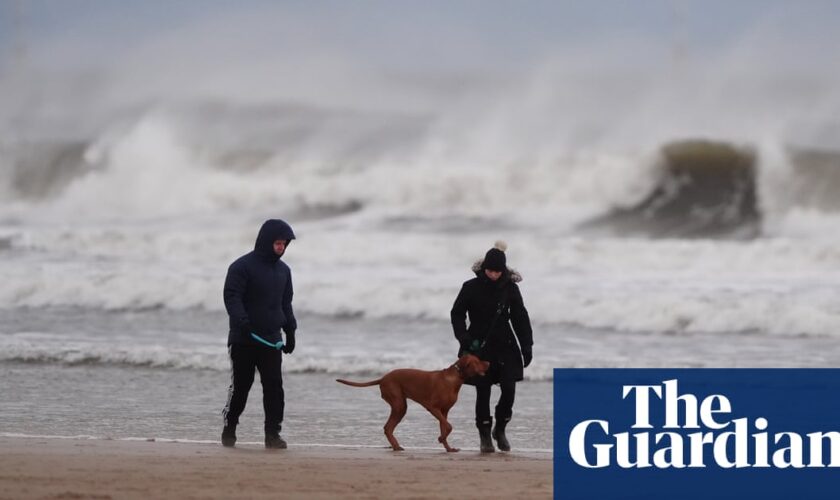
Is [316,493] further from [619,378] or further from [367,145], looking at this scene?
[367,145]

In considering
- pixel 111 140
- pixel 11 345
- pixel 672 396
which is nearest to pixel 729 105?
pixel 111 140

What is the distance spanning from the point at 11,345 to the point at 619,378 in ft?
22.0

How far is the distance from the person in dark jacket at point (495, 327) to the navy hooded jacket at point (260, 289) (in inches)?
42.7

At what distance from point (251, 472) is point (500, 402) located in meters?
1.82

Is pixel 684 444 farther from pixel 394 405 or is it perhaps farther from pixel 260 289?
pixel 260 289

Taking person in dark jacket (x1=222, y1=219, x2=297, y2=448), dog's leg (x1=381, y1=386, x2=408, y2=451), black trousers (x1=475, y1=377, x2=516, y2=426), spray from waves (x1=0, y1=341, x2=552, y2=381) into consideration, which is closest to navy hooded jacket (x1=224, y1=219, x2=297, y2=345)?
person in dark jacket (x1=222, y1=219, x2=297, y2=448)

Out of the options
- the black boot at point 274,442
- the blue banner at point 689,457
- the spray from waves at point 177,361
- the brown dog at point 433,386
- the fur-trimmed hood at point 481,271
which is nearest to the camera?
the blue banner at point 689,457

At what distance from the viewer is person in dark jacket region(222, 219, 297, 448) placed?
7730 millimetres

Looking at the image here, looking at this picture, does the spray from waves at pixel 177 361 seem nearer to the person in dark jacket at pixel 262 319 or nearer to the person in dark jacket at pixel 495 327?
the person in dark jacket at pixel 495 327

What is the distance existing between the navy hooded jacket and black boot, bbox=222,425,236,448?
57 centimetres

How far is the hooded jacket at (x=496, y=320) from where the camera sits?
789 cm

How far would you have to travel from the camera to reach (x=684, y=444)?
261 inches

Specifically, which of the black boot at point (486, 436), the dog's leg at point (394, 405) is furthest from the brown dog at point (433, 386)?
the black boot at point (486, 436)

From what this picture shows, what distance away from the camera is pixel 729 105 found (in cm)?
3234
